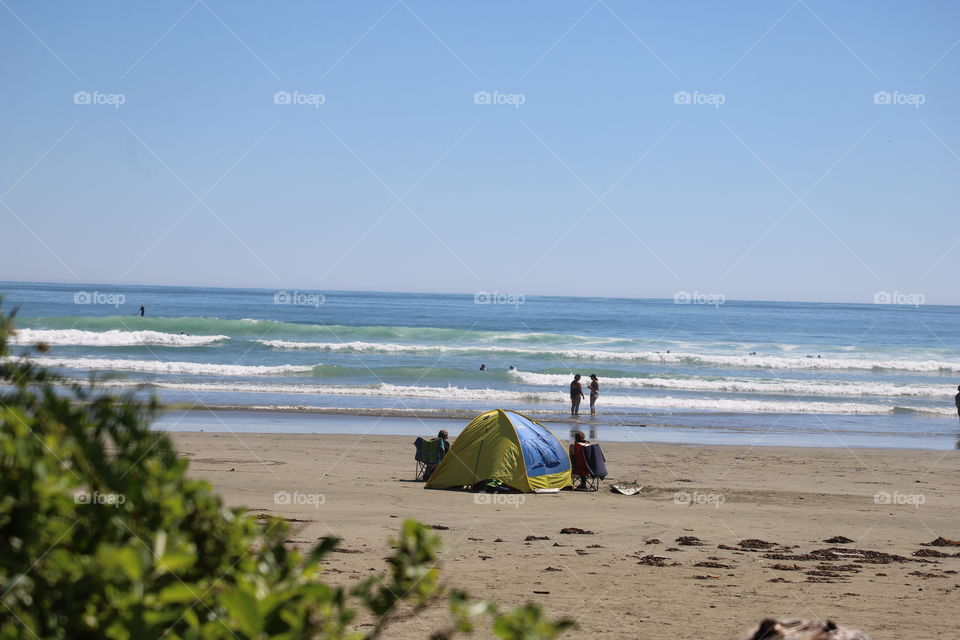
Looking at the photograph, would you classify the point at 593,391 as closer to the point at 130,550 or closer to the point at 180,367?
the point at 180,367

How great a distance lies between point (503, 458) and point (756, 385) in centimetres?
2393

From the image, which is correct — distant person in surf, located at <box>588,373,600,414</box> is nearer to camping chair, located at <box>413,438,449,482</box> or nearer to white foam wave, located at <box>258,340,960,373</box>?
camping chair, located at <box>413,438,449,482</box>

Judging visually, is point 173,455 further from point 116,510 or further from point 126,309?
point 126,309

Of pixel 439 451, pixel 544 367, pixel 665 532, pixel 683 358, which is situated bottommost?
pixel 665 532

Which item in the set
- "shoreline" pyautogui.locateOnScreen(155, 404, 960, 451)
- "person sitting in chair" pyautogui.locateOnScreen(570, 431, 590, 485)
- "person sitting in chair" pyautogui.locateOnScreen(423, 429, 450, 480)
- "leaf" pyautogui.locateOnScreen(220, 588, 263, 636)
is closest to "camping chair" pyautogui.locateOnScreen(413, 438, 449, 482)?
"person sitting in chair" pyautogui.locateOnScreen(423, 429, 450, 480)

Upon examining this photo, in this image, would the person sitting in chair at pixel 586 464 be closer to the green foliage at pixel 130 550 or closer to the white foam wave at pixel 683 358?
the green foliage at pixel 130 550

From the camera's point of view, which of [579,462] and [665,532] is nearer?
[665,532]

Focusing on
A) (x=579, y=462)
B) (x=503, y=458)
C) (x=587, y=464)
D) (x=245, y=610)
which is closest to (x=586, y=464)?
(x=587, y=464)

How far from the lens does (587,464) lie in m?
14.2

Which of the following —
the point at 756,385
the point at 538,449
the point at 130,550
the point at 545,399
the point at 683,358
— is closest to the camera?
the point at 130,550

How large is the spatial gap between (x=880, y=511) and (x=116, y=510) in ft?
43.6

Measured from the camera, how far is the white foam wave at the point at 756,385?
112 feet

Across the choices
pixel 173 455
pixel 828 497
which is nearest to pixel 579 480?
pixel 828 497

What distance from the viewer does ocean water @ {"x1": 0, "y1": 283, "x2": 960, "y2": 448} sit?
26.0 m
